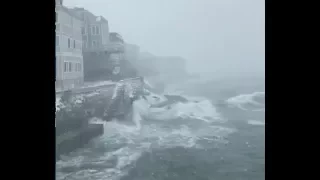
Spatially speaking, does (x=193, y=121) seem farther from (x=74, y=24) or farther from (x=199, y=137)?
(x=74, y=24)

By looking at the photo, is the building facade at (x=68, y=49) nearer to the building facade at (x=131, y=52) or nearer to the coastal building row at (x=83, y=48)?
the coastal building row at (x=83, y=48)

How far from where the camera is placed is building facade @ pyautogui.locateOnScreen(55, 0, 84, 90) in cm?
123

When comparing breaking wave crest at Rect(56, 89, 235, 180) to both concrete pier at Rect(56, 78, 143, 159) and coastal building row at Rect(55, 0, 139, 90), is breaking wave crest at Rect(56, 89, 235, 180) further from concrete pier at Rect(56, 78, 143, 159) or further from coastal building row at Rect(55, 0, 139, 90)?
coastal building row at Rect(55, 0, 139, 90)

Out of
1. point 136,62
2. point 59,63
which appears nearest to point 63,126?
point 59,63

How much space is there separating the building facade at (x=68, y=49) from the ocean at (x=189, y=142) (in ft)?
0.88

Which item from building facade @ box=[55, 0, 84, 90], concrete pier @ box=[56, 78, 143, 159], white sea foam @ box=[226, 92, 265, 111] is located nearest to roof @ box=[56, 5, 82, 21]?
building facade @ box=[55, 0, 84, 90]

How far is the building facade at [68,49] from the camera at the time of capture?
1.23 metres

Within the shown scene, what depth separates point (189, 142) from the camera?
4.25 ft

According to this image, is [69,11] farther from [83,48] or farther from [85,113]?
[85,113]

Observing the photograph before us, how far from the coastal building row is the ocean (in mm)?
246

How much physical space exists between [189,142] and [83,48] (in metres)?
0.66

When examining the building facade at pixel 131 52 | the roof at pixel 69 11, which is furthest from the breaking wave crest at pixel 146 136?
the roof at pixel 69 11
